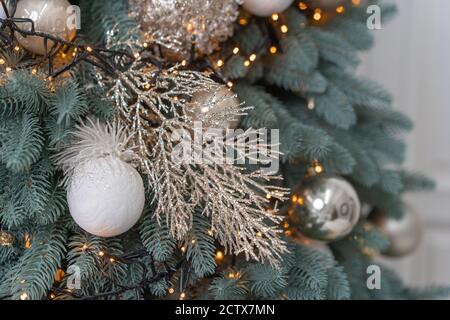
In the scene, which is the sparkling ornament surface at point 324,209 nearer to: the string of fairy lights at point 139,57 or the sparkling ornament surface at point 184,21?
the string of fairy lights at point 139,57

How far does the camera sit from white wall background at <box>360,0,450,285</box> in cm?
126

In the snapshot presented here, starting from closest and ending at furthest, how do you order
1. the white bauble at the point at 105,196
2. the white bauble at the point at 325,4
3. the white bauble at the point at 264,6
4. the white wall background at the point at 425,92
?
the white bauble at the point at 105,196
the white bauble at the point at 264,6
the white bauble at the point at 325,4
the white wall background at the point at 425,92

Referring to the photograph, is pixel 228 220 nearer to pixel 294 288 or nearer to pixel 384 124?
pixel 294 288

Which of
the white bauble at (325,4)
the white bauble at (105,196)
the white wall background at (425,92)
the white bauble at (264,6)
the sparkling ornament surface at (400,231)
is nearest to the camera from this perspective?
the white bauble at (105,196)

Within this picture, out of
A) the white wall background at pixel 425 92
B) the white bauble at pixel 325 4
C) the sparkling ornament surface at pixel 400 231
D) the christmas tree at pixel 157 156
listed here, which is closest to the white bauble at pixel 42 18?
the christmas tree at pixel 157 156

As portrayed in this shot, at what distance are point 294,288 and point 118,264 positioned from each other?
0.20 metres

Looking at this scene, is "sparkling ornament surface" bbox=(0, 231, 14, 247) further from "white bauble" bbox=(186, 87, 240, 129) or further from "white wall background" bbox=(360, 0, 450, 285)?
"white wall background" bbox=(360, 0, 450, 285)

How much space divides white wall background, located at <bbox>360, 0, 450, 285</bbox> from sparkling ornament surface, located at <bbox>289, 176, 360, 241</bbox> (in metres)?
0.68

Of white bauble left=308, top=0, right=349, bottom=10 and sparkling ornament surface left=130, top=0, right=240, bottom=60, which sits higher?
sparkling ornament surface left=130, top=0, right=240, bottom=60

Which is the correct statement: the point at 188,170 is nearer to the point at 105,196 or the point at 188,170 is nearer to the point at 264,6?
the point at 105,196

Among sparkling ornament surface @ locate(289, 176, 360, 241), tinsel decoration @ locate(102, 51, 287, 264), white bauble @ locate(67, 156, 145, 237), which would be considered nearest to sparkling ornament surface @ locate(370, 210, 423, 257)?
sparkling ornament surface @ locate(289, 176, 360, 241)

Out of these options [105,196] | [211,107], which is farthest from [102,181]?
[211,107]

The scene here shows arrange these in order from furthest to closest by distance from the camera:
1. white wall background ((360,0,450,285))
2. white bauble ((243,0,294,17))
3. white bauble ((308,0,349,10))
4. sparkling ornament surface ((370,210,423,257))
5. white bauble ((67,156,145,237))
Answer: white wall background ((360,0,450,285)) → sparkling ornament surface ((370,210,423,257)) → white bauble ((308,0,349,10)) → white bauble ((243,0,294,17)) → white bauble ((67,156,145,237))

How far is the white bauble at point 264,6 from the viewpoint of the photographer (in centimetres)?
63
